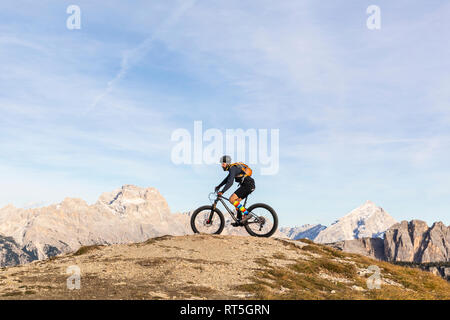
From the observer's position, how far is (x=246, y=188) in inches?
1062

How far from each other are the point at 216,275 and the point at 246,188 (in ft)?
26.4

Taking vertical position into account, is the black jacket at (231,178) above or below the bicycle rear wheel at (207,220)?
above

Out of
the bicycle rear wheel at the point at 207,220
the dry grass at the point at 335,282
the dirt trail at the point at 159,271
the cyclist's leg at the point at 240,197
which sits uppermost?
the cyclist's leg at the point at 240,197

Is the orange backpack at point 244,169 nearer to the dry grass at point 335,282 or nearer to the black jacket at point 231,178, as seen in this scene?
the black jacket at point 231,178

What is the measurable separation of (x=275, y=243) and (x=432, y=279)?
11.3 metres

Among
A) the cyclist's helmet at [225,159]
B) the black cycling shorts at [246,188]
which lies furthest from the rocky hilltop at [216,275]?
the cyclist's helmet at [225,159]

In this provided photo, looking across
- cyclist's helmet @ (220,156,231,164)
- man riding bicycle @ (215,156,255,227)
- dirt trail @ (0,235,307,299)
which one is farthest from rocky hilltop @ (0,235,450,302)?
cyclist's helmet @ (220,156,231,164)

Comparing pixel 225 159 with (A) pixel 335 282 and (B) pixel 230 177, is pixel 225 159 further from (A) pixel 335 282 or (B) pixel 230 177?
(A) pixel 335 282

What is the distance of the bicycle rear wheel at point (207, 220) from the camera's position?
91.0 ft

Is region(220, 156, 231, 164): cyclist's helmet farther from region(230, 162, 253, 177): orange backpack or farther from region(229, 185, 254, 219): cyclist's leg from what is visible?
region(229, 185, 254, 219): cyclist's leg

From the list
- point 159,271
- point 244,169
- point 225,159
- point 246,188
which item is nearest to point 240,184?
point 246,188
